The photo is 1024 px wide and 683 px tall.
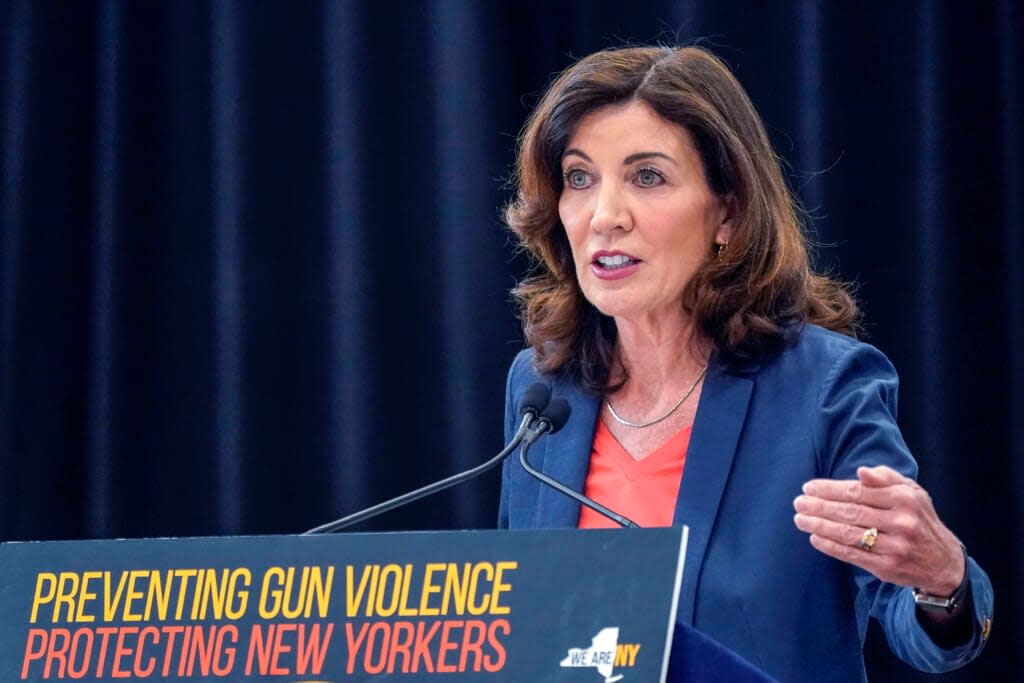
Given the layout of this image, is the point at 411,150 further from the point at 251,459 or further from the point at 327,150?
the point at 251,459

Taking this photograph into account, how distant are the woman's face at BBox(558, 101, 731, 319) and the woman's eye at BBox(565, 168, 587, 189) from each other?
0.03 meters

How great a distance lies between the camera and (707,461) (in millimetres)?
1532

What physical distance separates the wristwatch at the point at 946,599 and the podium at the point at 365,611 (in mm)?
373

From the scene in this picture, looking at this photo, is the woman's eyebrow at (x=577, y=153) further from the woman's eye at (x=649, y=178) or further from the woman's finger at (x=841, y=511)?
the woman's finger at (x=841, y=511)

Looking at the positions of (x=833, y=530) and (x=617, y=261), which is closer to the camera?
(x=833, y=530)

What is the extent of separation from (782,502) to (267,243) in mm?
1602

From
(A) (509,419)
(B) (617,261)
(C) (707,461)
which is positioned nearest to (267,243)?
(A) (509,419)

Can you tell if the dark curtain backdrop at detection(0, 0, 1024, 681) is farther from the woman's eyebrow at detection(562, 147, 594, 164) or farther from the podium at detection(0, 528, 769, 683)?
the podium at detection(0, 528, 769, 683)

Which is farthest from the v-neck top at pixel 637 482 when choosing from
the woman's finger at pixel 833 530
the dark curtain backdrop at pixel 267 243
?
the dark curtain backdrop at pixel 267 243

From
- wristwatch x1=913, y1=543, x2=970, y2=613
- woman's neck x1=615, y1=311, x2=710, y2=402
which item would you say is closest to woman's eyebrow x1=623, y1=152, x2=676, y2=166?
woman's neck x1=615, y1=311, x2=710, y2=402

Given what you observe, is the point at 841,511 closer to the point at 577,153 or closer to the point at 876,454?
the point at 876,454

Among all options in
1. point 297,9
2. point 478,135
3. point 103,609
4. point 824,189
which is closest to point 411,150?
point 478,135

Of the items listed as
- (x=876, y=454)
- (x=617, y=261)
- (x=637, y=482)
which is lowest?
(x=637, y=482)

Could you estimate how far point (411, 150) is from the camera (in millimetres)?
2748
